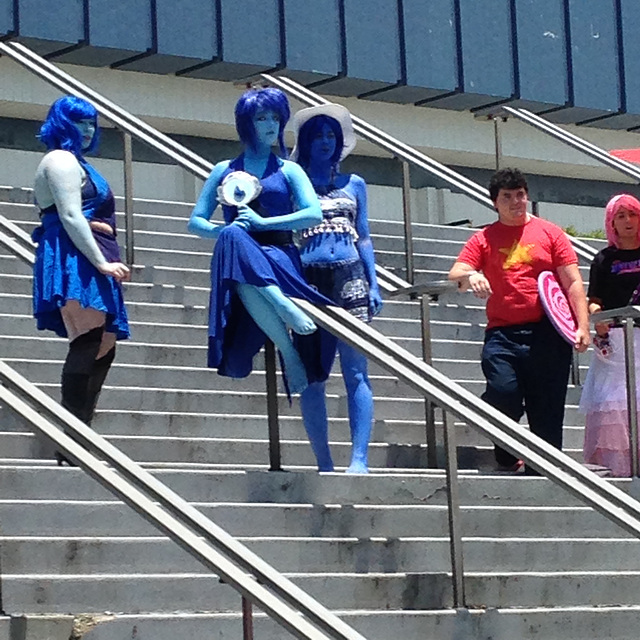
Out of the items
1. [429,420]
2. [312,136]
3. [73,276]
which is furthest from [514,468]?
[73,276]

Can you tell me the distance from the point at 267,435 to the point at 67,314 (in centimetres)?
110

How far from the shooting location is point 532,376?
8.63 m

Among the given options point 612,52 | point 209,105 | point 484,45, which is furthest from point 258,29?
point 612,52

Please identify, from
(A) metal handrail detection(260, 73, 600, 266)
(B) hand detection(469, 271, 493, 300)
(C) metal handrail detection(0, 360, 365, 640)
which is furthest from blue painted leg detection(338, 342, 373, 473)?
(A) metal handrail detection(260, 73, 600, 266)

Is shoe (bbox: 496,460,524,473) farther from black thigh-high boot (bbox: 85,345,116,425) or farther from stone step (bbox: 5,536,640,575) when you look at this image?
black thigh-high boot (bbox: 85,345,116,425)

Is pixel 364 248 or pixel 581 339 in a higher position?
pixel 364 248

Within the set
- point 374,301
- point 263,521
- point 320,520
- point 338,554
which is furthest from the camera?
point 374,301

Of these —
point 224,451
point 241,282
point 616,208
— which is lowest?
point 224,451

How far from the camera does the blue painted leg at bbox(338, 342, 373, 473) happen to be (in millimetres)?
7832

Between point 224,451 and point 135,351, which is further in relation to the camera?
point 135,351

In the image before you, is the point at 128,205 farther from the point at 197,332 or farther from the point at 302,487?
the point at 302,487

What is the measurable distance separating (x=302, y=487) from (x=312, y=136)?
1542mm

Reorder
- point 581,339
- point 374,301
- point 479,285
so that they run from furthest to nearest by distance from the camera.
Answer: point 581,339
point 479,285
point 374,301

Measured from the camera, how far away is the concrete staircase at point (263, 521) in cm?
639
